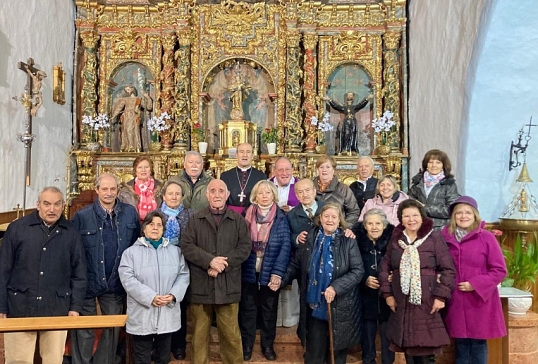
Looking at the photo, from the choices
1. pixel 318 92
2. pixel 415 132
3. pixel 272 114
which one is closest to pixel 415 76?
pixel 415 132

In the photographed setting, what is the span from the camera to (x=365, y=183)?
16.9 ft

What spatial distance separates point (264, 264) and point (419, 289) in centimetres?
128

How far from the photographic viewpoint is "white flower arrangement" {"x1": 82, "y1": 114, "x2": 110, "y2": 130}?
9338 mm

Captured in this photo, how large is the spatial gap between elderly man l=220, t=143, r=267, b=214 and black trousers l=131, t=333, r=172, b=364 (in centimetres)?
149

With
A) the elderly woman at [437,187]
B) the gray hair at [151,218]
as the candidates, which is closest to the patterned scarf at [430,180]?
the elderly woman at [437,187]

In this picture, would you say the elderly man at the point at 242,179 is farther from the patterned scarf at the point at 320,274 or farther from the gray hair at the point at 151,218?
the patterned scarf at the point at 320,274

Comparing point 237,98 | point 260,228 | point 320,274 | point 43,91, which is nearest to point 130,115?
point 43,91

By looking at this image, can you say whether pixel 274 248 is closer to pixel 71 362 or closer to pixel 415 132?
pixel 71 362

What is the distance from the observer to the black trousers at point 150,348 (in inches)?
145

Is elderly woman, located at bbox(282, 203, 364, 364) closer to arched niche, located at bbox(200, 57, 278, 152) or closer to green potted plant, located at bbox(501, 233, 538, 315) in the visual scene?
green potted plant, located at bbox(501, 233, 538, 315)

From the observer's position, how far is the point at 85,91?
374 inches

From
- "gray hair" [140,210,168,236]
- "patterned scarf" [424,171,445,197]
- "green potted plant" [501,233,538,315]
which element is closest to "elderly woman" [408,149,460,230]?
"patterned scarf" [424,171,445,197]

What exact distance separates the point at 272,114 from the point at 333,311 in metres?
6.74

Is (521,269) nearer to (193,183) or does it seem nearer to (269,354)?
(269,354)
